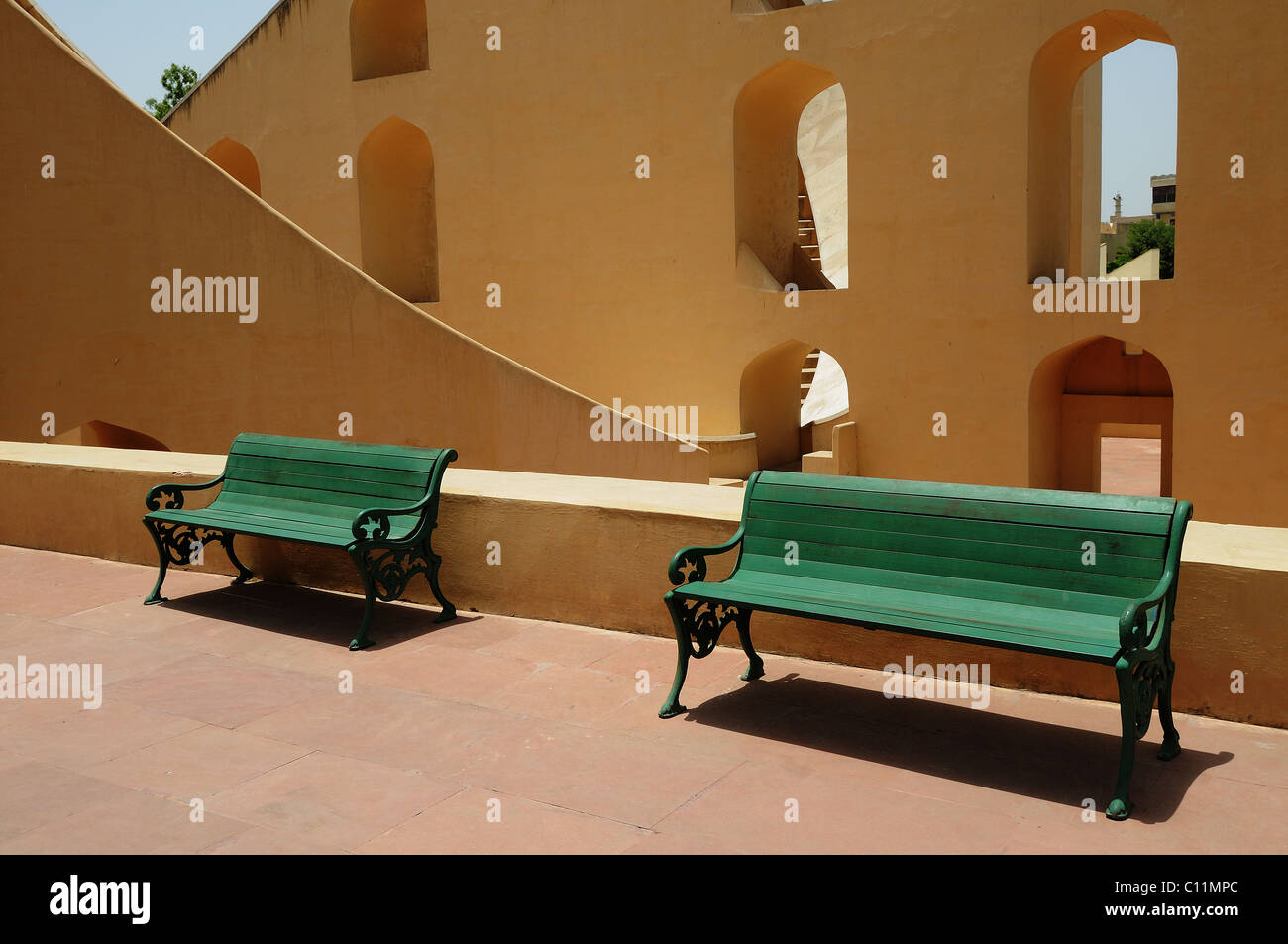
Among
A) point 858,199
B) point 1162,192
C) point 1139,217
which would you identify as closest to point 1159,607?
point 858,199

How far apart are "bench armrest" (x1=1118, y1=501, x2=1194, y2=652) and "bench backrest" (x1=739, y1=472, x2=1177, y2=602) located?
0.15 ft

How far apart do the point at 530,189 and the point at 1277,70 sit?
955 cm

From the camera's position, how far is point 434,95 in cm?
1791

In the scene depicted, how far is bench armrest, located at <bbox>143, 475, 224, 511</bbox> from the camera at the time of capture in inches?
257

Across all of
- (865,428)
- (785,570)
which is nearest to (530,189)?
(865,428)

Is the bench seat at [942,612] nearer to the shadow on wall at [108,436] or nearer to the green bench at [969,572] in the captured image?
the green bench at [969,572]

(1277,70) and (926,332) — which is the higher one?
(1277,70)

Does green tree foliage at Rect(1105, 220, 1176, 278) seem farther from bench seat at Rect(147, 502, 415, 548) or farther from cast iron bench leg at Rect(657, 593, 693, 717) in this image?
cast iron bench leg at Rect(657, 593, 693, 717)

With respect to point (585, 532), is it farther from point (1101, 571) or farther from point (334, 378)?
point (334, 378)

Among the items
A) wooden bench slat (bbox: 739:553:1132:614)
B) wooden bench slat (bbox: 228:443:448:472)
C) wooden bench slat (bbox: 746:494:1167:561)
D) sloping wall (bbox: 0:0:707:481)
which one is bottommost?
wooden bench slat (bbox: 739:553:1132:614)

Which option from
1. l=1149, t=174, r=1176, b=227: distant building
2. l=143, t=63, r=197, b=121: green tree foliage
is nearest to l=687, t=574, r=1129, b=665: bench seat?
l=143, t=63, r=197, b=121: green tree foliage

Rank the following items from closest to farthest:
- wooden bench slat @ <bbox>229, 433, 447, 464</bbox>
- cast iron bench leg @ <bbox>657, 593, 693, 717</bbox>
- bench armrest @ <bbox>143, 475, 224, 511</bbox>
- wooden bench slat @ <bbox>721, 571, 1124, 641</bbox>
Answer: wooden bench slat @ <bbox>721, 571, 1124, 641</bbox>
cast iron bench leg @ <bbox>657, 593, 693, 717</bbox>
wooden bench slat @ <bbox>229, 433, 447, 464</bbox>
bench armrest @ <bbox>143, 475, 224, 511</bbox>

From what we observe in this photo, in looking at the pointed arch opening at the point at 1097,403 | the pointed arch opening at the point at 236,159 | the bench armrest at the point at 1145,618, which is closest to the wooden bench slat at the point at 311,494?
the bench armrest at the point at 1145,618

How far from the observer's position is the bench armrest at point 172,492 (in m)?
6.52
